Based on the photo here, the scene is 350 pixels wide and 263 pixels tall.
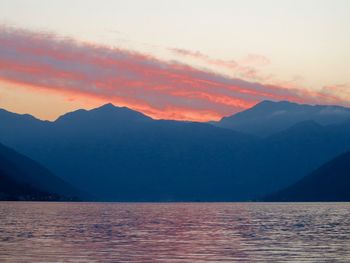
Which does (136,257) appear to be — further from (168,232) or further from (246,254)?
(168,232)

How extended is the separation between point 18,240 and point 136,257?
2815cm

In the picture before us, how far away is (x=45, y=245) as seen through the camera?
91000 mm

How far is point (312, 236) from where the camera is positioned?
112m

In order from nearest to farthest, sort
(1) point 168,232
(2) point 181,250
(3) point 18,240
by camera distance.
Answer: (2) point 181,250, (3) point 18,240, (1) point 168,232

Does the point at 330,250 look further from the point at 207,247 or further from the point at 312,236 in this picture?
the point at 312,236

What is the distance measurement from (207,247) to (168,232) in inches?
1296

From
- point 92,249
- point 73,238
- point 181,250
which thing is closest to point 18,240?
point 73,238

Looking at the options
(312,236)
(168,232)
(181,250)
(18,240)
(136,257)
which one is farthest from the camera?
(168,232)

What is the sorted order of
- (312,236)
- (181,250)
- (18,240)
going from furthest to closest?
1. (312,236)
2. (18,240)
3. (181,250)

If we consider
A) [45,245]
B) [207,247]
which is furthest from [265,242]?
[45,245]

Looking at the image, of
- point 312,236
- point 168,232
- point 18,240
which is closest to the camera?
point 18,240

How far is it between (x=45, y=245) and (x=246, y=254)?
26639 millimetres

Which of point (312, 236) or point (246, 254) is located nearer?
point (246, 254)

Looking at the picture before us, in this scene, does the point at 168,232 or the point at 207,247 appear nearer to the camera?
the point at 207,247
